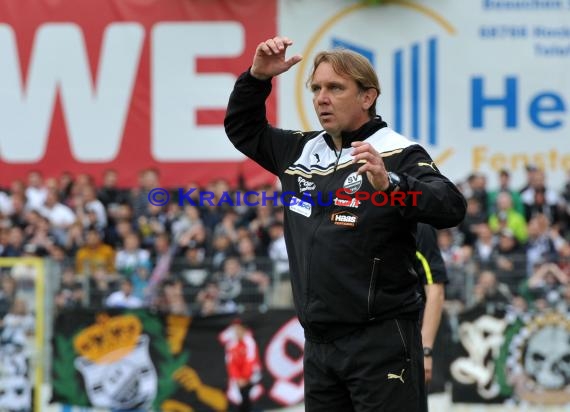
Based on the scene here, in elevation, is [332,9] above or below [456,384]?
above

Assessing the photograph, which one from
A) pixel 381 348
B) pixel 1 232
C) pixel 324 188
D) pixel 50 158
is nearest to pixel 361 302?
pixel 381 348

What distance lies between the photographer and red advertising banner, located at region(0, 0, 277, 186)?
60.4 ft

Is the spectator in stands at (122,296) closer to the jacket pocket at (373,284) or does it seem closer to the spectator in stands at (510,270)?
the spectator in stands at (510,270)

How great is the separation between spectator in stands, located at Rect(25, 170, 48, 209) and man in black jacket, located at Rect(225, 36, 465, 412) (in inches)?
433

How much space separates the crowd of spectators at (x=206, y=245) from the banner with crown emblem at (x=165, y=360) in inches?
7.0

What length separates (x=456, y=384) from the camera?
36.0ft

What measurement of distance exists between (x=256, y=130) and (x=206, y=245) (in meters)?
8.02

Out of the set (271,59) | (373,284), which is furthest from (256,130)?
(373,284)

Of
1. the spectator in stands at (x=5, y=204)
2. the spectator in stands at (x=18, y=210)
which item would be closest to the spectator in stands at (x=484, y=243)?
the spectator in stands at (x=18, y=210)

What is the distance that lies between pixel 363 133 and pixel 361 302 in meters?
0.75

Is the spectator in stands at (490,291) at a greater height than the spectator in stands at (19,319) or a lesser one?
greater

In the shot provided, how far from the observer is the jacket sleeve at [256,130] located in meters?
5.28

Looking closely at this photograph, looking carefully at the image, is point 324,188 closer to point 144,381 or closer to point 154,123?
point 144,381

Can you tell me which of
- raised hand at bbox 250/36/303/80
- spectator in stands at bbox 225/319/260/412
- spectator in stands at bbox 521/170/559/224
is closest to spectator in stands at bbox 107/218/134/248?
spectator in stands at bbox 225/319/260/412
